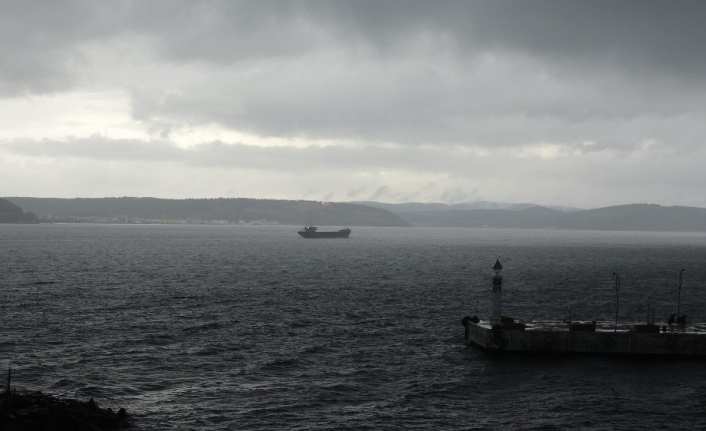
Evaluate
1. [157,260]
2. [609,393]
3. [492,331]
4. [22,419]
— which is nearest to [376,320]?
[492,331]

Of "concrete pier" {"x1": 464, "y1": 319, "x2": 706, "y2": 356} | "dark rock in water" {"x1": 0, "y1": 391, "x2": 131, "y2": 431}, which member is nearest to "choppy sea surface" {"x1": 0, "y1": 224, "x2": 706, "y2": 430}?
"concrete pier" {"x1": 464, "y1": 319, "x2": 706, "y2": 356}

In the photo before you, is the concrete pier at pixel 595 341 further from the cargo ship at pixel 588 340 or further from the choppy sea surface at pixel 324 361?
the choppy sea surface at pixel 324 361

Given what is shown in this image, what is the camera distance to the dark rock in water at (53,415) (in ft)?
111

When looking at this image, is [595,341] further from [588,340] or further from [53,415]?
[53,415]

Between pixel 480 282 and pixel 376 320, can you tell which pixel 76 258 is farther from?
pixel 376 320

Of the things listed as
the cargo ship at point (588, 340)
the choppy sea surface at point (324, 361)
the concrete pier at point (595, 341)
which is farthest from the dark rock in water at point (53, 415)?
the concrete pier at point (595, 341)

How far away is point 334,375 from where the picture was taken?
165 feet

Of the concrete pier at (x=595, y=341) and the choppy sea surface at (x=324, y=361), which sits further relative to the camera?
the concrete pier at (x=595, y=341)

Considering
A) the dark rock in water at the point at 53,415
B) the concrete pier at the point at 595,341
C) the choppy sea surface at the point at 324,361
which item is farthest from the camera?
the concrete pier at the point at 595,341

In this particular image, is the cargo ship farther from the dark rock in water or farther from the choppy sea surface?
the dark rock in water

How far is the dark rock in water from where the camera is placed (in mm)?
33906

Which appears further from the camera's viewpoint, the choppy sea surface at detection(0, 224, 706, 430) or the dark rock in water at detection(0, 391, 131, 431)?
the choppy sea surface at detection(0, 224, 706, 430)

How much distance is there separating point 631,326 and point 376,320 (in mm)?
26315

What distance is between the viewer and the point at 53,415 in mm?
34906
